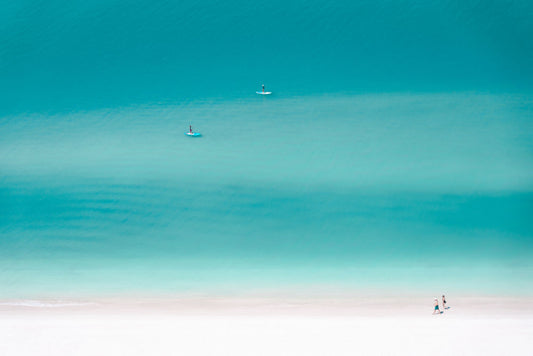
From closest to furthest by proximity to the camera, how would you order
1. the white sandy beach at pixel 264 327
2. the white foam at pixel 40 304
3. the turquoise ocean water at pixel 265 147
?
the white sandy beach at pixel 264 327 < the white foam at pixel 40 304 < the turquoise ocean water at pixel 265 147

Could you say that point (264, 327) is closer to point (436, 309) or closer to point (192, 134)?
point (436, 309)

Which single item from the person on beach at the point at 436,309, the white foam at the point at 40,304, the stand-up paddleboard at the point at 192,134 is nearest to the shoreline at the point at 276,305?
the white foam at the point at 40,304

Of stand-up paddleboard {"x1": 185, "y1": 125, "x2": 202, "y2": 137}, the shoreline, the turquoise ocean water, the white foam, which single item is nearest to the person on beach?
the shoreline

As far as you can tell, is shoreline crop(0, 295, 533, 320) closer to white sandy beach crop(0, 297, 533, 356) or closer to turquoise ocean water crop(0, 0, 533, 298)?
white sandy beach crop(0, 297, 533, 356)

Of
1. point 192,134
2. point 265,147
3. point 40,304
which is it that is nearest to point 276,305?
point 265,147

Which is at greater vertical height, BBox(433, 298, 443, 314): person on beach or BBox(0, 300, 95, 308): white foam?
BBox(0, 300, 95, 308): white foam

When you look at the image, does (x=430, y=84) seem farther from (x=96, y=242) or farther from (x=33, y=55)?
(x=33, y=55)

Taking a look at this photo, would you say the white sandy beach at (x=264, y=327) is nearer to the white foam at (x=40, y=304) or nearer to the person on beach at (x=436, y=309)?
the white foam at (x=40, y=304)
